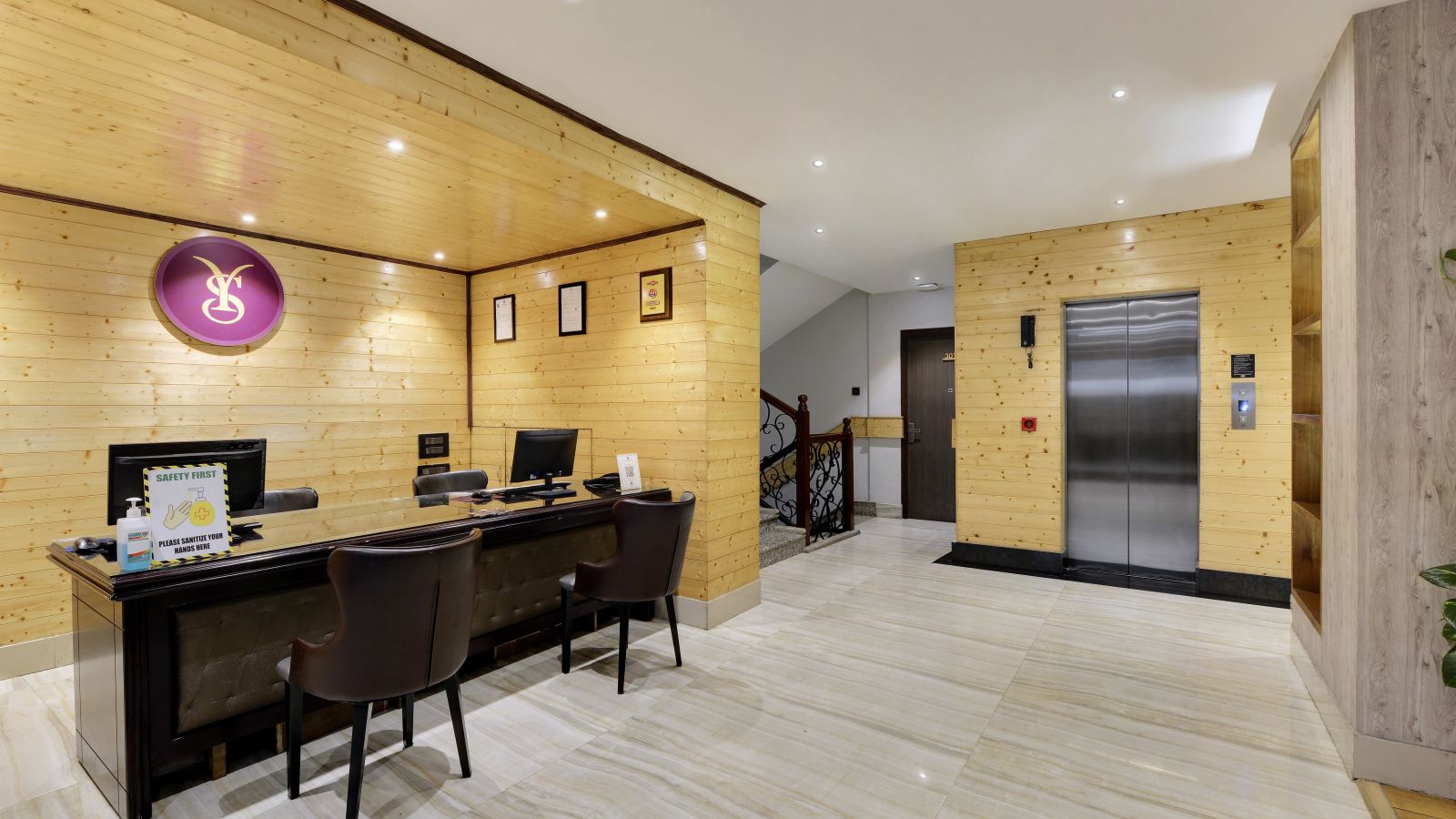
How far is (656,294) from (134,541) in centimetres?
310

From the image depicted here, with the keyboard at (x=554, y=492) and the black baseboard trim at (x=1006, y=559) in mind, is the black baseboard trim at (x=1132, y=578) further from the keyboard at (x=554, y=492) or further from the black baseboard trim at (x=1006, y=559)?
the keyboard at (x=554, y=492)

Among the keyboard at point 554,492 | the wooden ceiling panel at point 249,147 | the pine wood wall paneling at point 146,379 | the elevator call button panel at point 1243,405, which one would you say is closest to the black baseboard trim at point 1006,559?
the elevator call button panel at point 1243,405

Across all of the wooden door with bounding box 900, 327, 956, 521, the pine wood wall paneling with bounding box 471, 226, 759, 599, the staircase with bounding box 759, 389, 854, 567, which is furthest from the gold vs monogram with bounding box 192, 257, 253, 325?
the wooden door with bounding box 900, 327, 956, 521

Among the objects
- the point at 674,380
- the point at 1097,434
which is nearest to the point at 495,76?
the point at 674,380

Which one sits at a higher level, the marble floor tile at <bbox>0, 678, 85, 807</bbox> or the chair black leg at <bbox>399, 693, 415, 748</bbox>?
the chair black leg at <bbox>399, 693, 415, 748</bbox>

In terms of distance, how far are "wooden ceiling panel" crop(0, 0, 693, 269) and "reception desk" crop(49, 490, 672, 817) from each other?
1869 millimetres

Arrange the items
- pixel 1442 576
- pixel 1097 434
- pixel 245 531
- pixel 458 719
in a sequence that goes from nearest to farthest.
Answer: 1. pixel 1442 576
2. pixel 458 719
3. pixel 245 531
4. pixel 1097 434

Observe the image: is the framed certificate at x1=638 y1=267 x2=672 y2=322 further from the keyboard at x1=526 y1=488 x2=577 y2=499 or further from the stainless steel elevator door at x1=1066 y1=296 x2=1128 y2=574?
the stainless steel elevator door at x1=1066 y1=296 x2=1128 y2=574

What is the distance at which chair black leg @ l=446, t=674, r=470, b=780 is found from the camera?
2.61 metres

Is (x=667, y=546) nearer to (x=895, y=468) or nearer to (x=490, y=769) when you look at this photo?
(x=490, y=769)

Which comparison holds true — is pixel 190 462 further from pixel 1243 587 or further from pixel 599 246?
pixel 1243 587

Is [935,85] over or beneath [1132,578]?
over

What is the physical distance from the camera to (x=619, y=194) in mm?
3900

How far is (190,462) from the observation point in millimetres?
2795
